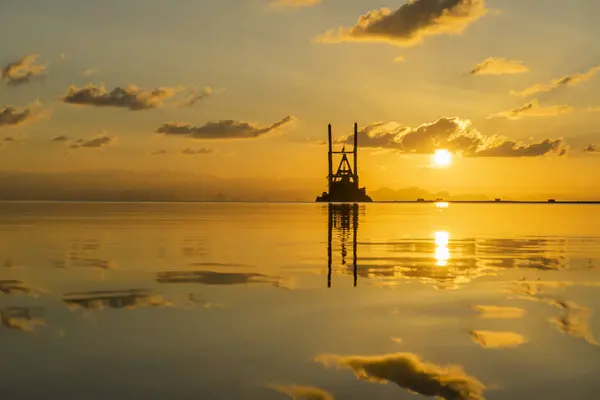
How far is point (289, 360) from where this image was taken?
367 inches

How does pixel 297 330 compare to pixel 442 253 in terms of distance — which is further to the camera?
pixel 442 253

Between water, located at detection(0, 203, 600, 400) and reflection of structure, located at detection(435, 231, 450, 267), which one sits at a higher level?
reflection of structure, located at detection(435, 231, 450, 267)

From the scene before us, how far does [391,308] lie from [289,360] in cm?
464

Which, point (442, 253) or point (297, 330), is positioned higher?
point (442, 253)

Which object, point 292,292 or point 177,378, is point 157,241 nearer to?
point 292,292

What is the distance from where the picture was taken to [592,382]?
27.3 feet

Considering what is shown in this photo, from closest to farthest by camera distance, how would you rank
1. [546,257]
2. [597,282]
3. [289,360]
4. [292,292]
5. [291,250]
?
[289,360] → [292,292] → [597,282] → [546,257] → [291,250]

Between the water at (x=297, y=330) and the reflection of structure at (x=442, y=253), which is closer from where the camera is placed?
the water at (x=297, y=330)

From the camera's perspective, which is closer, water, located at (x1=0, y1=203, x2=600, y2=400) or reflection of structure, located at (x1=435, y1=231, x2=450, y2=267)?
water, located at (x1=0, y1=203, x2=600, y2=400)

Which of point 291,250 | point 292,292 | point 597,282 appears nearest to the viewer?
point 292,292

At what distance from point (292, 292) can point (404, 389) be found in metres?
7.74

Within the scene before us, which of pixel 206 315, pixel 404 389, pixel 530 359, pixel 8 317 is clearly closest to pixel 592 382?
pixel 530 359

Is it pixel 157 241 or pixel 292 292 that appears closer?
pixel 292 292

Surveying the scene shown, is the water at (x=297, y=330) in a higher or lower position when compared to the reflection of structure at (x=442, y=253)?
lower
